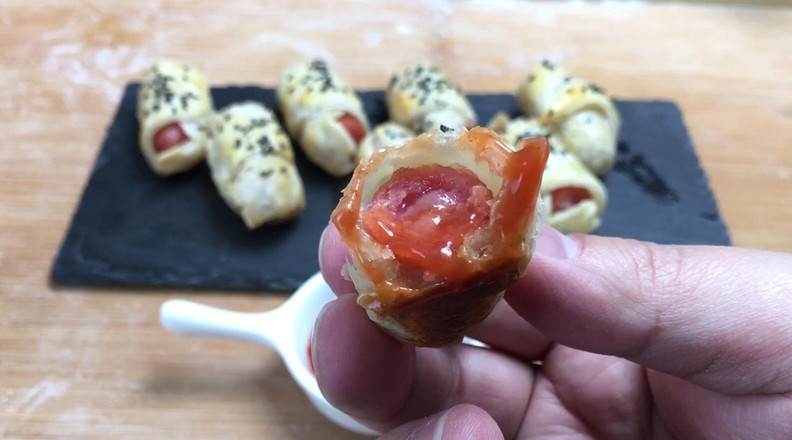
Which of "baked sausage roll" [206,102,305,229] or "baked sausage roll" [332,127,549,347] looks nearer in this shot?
"baked sausage roll" [332,127,549,347]

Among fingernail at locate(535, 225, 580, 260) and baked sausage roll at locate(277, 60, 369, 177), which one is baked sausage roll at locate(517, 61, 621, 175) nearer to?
baked sausage roll at locate(277, 60, 369, 177)

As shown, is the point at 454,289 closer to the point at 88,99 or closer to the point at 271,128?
the point at 271,128

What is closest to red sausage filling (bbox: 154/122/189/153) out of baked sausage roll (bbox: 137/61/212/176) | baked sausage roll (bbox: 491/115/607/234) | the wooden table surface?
baked sausage roll (bbox: 137/61/212/176)

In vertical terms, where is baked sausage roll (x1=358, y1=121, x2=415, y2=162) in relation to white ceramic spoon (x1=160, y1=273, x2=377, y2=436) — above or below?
above

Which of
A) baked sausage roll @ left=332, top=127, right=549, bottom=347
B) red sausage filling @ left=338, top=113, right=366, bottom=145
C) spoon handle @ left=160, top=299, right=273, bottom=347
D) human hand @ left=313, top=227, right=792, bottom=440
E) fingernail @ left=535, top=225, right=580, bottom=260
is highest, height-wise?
baked sausage roll @ left=332, top=127, right=549, bottom=347

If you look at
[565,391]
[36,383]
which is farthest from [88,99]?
[565,391]

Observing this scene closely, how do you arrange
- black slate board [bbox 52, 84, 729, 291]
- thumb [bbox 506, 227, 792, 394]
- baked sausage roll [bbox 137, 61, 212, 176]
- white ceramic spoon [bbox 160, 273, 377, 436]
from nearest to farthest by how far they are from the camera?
thumb [bbox 506, 227, 792, 394], white ceramic spoon [bbox 160, 273, 377, 436], black slate board [bbox 52, 84, 729, 291], baked sausage roll [bbox 137, 61, 212, 176]

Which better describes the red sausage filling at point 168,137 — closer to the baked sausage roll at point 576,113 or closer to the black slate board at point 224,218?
the black slate board at point 224,218
